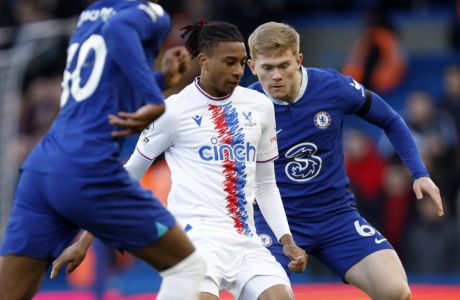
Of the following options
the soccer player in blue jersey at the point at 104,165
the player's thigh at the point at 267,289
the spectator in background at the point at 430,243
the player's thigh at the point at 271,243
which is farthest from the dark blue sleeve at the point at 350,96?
the spectator in background at the point at 430,243

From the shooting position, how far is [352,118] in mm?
15164

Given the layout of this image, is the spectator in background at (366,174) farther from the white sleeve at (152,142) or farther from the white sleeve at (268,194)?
the white sleeve at (152,142)

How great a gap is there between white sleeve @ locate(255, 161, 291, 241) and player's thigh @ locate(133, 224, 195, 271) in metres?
1.10

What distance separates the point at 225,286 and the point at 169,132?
890 millimetres

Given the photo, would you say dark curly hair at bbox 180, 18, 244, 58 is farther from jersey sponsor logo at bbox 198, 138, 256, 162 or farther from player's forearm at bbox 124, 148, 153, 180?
player's forearm at bbox 124, 148, 153, 180

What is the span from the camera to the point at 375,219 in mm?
12648

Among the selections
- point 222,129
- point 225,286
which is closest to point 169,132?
point 222,129

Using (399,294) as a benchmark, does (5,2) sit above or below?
below

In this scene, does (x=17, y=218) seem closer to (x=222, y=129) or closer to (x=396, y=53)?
(x=222, y=129)

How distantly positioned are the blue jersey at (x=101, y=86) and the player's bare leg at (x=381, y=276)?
207 centimetres

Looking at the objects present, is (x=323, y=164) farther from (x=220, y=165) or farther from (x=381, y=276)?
(x=220, y=165)

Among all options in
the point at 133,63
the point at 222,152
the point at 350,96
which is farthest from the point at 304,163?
the point at 133,63

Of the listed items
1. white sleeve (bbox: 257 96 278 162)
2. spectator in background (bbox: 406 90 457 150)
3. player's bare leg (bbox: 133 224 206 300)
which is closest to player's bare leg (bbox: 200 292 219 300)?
player's bare leg (bbox: 133 224 206 300)

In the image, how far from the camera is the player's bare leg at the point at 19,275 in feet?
17.9
